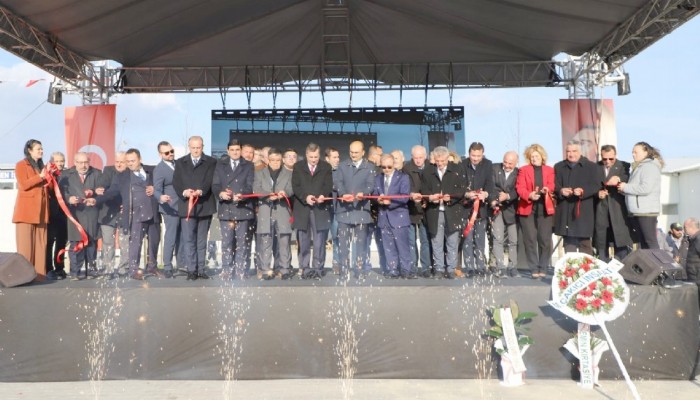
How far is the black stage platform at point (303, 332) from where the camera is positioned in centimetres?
416

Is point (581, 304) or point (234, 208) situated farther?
point (234, 208)

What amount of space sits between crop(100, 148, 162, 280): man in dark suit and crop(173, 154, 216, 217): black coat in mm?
442

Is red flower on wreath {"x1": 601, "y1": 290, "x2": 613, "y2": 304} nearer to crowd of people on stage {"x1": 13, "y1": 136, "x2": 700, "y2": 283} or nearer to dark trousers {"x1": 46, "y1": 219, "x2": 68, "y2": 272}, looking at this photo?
crowd of people on stage {"x1": 13, "y1": 136, "x2": 700, "y2": 283}

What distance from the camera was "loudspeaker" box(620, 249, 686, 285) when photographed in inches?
164

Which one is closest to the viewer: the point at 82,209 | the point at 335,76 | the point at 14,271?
the point at 14,271

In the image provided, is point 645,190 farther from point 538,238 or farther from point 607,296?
point 607,296

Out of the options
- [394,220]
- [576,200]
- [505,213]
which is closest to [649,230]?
[576,200]

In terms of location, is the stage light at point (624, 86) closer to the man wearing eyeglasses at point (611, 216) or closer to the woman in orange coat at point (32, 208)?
the man wearing eyeglasses at point (611, 216)

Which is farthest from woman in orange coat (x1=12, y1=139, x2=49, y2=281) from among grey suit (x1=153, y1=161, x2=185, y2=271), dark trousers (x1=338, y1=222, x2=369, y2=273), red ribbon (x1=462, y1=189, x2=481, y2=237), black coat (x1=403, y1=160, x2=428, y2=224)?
red ribbon (x1=462, y1=189, x2=481, y2=237)

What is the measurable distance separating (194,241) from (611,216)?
4.05m

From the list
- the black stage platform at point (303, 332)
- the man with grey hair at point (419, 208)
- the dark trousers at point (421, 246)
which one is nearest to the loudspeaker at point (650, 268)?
the black stage platform at point (303, 332)

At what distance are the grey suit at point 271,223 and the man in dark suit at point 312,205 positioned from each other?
118 millimetres

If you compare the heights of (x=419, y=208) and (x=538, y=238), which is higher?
(x=419, y=208)

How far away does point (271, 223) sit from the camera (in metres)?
5.37
